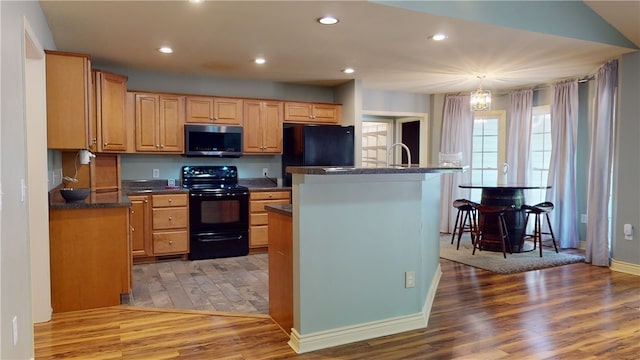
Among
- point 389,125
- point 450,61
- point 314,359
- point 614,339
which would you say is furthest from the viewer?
point 389,125

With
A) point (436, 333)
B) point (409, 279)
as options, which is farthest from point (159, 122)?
point (436, 333)

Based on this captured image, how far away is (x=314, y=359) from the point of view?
260 cm

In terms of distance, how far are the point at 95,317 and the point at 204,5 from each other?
7.71ft

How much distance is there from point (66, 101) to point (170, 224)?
1.94 meters

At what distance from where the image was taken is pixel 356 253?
2879mm

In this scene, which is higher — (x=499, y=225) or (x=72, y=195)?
(x=72, y=195)

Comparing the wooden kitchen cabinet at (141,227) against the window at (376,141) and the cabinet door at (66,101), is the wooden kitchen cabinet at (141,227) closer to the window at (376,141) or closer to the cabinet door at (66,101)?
the cabinet door at (66,101)

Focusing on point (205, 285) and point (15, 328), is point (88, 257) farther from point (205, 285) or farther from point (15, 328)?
point (15, 328)

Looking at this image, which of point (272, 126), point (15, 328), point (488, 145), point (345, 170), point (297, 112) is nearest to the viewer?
point (15, 328)

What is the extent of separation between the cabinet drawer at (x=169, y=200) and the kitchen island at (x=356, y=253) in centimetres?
275

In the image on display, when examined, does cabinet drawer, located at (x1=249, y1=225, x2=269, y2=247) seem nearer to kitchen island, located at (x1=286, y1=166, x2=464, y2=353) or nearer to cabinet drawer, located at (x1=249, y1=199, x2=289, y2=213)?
cabinet drawer, located at (x1=249, y1=199, x2=289, y2=213)

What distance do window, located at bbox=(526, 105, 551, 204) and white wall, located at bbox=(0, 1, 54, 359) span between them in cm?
603

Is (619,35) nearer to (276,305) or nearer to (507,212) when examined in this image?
(507,212)

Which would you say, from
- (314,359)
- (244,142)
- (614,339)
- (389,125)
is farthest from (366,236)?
(389,125)
